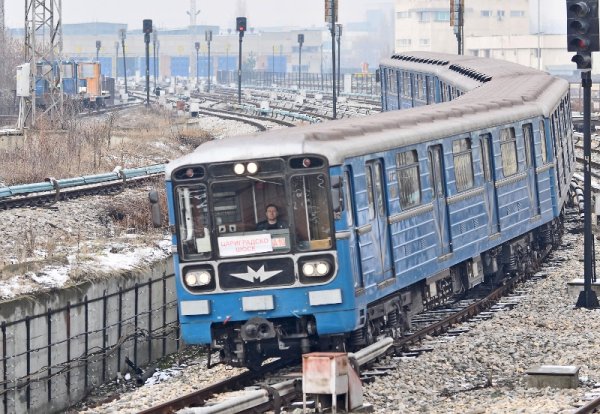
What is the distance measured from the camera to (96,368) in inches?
682

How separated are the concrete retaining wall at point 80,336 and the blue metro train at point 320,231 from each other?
2448 millimetres

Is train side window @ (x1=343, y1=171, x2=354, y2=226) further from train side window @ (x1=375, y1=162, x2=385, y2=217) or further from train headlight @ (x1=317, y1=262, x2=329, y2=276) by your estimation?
train side window @ (x1=375, y1=162, x2=385, y2=217)

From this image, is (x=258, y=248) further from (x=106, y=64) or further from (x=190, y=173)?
(x=106, y=64)

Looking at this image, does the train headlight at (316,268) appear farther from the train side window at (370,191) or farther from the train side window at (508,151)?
the train side window at (508,151)

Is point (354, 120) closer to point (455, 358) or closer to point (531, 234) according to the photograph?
point (455, 358)

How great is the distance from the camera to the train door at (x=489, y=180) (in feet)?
60.7

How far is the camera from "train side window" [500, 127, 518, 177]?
1933cm

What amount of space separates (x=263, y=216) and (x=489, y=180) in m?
5.78

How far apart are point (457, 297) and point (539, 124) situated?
3264 mm

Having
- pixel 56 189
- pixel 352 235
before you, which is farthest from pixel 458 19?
pixel 352 235

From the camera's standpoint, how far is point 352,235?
13.9 metres

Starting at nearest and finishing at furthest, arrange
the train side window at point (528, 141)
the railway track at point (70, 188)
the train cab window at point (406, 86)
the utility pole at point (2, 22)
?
the train side window at point (528, 141), the railway track at point (70, 188), the train cab window at point (406, 86), the utility pole at point (2, 22)

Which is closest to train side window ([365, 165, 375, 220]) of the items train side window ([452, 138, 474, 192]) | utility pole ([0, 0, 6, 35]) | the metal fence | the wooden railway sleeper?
train side window ([452, 138, 474, 192])

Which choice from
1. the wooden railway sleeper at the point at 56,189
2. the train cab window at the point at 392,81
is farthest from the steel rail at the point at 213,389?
the train cab window at the point at 392,81
